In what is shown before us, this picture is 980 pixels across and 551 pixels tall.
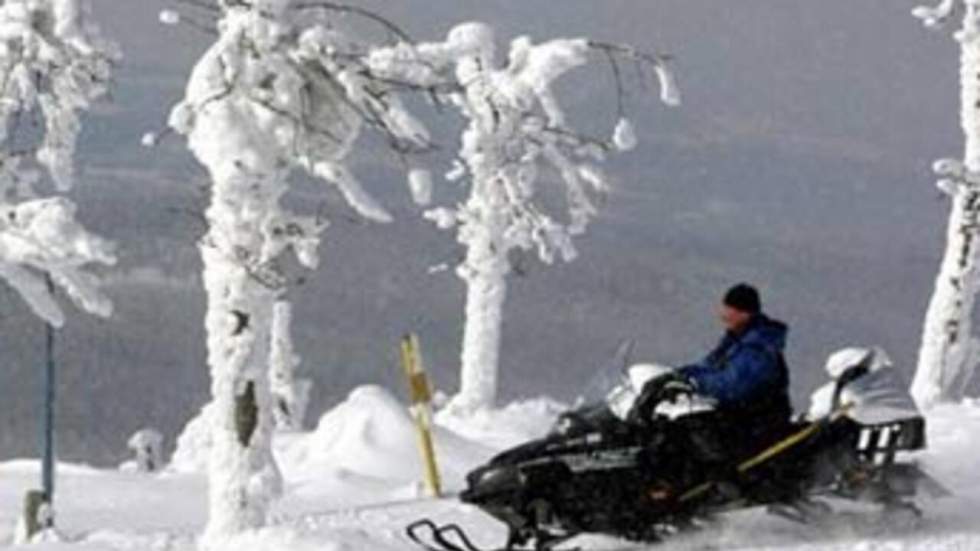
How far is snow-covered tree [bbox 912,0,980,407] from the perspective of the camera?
29.8 metres

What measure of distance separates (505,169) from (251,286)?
1671 centimetres

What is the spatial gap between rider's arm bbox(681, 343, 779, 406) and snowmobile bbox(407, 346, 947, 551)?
0.49 feet

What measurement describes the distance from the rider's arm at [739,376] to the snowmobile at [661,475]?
149 mm

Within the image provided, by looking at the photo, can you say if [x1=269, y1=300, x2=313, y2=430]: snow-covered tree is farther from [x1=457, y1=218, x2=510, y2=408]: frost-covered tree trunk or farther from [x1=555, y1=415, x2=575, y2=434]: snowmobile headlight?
[x1=555, y1=415, x2=575, y2=434]: snowmobile headlight

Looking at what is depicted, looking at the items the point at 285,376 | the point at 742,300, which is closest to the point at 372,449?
the point at 742,300

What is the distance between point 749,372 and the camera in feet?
53.1

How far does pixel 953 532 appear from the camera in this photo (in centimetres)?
1600

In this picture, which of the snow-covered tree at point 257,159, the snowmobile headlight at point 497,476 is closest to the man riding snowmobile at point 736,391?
the snowmobile headlight at point 497,476

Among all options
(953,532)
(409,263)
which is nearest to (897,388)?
(953,532)

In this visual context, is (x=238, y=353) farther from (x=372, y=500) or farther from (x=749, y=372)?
(x=372, y=500)

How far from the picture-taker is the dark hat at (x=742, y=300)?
1638 centimetres

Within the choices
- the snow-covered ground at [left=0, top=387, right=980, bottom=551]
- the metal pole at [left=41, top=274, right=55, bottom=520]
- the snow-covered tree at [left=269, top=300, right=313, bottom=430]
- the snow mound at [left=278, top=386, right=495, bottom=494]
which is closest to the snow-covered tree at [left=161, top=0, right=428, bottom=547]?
the snow-covered ground at [left=0, top=387, right=980, bottom=551]

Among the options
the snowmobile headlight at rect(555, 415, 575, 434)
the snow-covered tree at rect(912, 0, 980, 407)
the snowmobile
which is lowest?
the snowmobile

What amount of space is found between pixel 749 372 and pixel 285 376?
2973 cm
